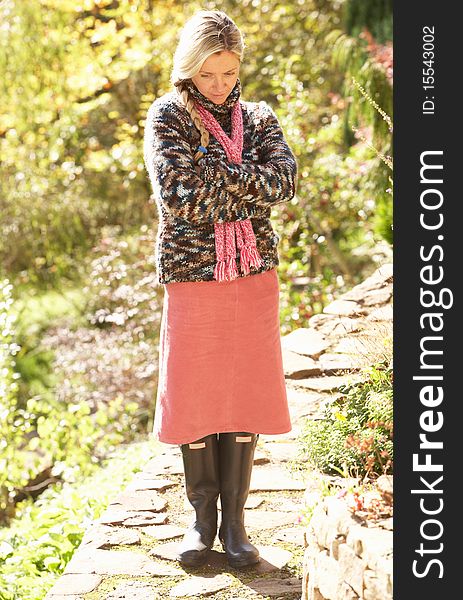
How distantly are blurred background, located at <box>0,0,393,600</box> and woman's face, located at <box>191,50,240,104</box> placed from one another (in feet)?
10.4

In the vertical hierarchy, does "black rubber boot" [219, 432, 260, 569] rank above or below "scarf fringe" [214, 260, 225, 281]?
below

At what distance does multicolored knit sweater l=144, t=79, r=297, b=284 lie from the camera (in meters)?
2.82

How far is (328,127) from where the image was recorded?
7.68m

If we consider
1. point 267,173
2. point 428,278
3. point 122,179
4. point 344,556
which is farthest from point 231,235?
point 122,179

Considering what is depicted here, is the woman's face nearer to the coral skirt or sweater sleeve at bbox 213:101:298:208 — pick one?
sweater sleeve at bbox 213:101:298:208

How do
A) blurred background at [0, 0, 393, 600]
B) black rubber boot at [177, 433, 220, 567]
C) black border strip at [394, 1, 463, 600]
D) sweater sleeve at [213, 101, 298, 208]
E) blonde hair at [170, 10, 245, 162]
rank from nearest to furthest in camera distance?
black border strip at [394, 1, 463, 600]
blonde hair at [170, 10, 245, 162]
sweater sleeve at [213, 101, 298, 208]
black rubber boot at [177, 433, 220, 567]
blurred background at [0, 0, 393, 600]

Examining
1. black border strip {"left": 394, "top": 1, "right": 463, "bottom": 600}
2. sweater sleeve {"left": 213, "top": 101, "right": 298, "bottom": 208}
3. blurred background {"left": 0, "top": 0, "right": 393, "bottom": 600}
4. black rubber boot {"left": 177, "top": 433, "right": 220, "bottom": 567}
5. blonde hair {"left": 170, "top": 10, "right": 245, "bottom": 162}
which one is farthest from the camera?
blurred background {"left": 0, "top": 0, "right": 393, "bottom": 600}

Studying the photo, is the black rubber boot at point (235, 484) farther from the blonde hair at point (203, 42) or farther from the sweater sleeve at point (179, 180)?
the blonde hair at point (203, 42)

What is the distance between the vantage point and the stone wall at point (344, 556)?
7.30 feet

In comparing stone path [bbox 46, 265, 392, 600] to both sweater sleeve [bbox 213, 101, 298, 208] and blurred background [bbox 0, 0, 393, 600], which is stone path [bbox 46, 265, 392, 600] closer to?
sweater sleeve [bbox 213, 101, 298, 208]

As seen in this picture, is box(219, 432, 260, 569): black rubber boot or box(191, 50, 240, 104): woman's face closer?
box(191, 50, 240, 104): woman's face

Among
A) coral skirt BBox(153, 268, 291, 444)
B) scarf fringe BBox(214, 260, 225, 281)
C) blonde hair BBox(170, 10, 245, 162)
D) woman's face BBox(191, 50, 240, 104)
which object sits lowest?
coral skirt BBox(153, 268, 291, 444)

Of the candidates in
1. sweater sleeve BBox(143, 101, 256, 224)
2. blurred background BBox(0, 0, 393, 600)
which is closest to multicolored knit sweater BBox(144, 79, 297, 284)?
sweater sleeve BBox(143, 101, 256, 224)

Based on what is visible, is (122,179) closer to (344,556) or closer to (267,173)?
(267,173)
